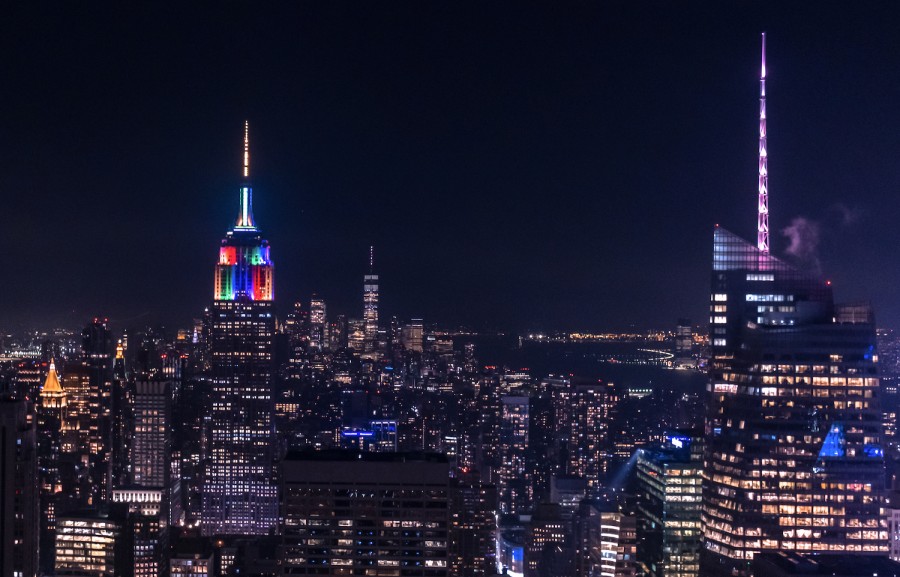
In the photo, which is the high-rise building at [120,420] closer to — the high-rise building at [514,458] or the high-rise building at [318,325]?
the high-rise building at [318,325]

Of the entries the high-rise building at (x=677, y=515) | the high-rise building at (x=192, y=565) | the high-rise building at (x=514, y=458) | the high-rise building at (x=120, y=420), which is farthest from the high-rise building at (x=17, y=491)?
the high-rise building at (x=514, y=458)

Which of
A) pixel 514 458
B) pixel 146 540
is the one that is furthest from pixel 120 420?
pixel 514 458

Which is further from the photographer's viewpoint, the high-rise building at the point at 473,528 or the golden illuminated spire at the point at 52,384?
the golden illuminated spire at the point at 52,384

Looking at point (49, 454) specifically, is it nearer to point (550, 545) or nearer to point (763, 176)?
point (550, 545)

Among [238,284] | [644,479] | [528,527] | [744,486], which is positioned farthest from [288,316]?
[744,486]

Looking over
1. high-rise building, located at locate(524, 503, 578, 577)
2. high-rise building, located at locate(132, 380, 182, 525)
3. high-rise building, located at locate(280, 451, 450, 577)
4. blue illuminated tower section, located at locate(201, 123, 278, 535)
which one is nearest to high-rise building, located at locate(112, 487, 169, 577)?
high-rise building, located at locate(132, 380, 182, 525)

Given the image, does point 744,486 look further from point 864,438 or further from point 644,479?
point 644,479
